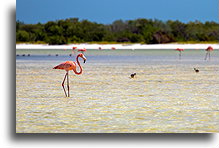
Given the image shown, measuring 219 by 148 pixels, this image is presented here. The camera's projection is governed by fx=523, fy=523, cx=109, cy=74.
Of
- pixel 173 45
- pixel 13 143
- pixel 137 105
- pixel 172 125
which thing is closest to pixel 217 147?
pixel 172 125

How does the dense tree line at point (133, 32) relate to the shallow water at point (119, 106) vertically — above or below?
above

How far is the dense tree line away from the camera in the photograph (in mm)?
44125

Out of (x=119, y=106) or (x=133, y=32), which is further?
(x=133, y=32)

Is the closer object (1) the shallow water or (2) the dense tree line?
(1) the shallow water

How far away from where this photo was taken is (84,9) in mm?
9836

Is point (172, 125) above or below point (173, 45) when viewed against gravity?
below

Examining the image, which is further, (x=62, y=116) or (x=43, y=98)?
(x=43, y=98)

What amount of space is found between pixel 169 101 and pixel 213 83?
341cm

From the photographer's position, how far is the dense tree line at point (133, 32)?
44.1 metres

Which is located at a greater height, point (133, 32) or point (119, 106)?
point (133, 32)

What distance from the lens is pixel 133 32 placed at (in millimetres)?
55344

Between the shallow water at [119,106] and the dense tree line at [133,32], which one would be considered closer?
the shallow water at [119,106]

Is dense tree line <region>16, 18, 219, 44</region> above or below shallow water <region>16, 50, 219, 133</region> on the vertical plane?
above

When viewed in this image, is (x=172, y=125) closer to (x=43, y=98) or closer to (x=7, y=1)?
(x=7, y=1)
